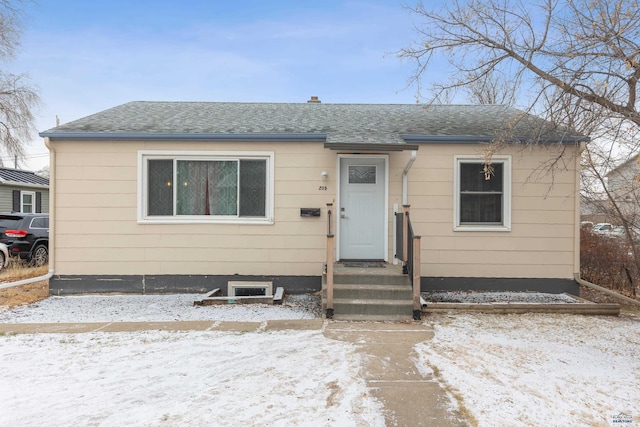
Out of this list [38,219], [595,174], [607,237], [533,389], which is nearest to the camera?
[533,389]

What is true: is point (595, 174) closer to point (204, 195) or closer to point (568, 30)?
point (568, 30)

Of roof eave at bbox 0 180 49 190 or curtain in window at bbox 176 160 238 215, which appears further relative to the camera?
roof eave at bbox 0 180 49 190

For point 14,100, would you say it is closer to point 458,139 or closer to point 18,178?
point 18,178

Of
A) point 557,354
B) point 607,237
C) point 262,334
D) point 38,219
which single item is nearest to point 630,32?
point 557,354

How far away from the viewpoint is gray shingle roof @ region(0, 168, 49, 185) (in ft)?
56.4

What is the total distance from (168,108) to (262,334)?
19.7 feet

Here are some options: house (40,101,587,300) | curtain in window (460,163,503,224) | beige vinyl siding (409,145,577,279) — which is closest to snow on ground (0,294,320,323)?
house (40,101,587,300)

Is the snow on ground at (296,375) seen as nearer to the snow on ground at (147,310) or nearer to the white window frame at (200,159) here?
the snow on ground at (147,310)

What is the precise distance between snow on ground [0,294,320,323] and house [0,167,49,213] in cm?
1435

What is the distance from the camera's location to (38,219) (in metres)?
11.0

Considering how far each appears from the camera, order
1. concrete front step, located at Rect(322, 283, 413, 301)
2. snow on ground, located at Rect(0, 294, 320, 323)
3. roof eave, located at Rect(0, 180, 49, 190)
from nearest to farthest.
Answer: snow on ground, located at Rect(0, 294, 320, 323) → concrete front step, located at Rect(322, 283, 413, 301) → roof eave, located at Rect(0, 180, 49, 190)

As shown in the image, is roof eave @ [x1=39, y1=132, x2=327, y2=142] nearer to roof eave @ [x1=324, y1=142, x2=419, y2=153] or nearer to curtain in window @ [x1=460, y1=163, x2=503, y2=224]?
roof eave @ [x1=324, y1=142, x2=419, y2=153]

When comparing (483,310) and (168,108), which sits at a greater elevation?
(168,108)

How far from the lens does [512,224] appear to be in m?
6.78
